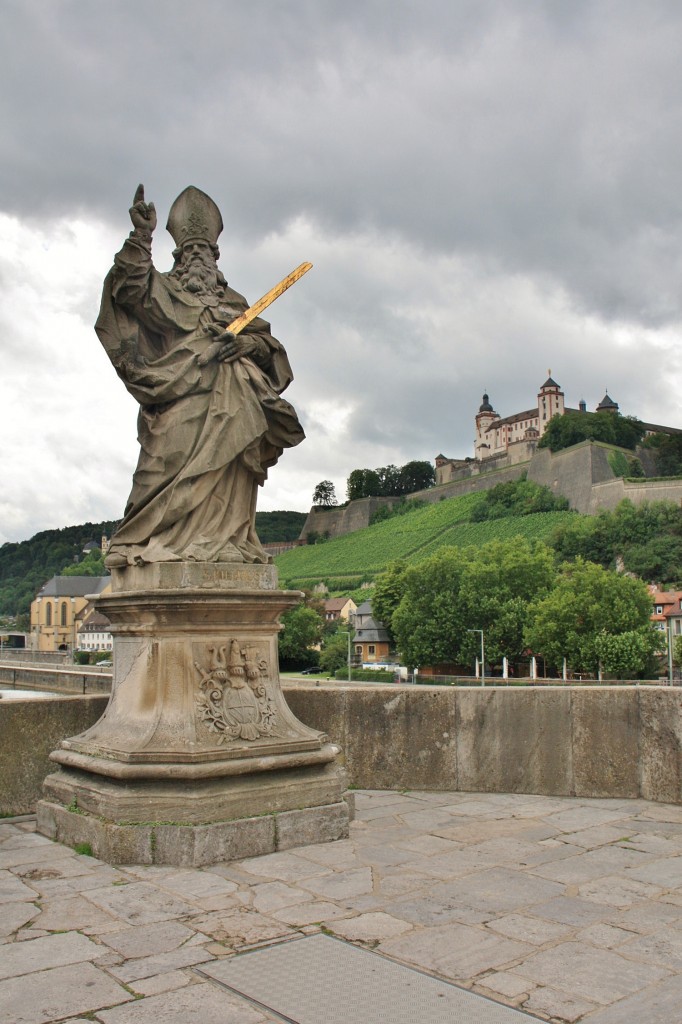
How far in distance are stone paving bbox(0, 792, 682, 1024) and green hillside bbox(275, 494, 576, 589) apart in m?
81.0

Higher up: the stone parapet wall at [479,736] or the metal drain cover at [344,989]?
the stone parapet wall at [479,736]

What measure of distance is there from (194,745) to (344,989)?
6.24 ft

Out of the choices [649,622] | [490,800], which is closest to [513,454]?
[649,622]

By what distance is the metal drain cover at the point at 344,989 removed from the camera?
2.52m

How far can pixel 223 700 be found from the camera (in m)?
4.64

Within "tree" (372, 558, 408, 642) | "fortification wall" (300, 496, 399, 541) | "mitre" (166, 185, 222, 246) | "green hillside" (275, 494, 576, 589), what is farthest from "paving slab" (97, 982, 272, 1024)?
"fortification wall" (300, 496, 399, 541)

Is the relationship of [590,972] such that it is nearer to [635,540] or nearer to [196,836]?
[196,836]

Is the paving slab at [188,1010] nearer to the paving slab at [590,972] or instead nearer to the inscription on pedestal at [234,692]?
the paving slab at [590,972]

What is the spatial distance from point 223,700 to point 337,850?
981 millimetres

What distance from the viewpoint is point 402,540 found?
103 m

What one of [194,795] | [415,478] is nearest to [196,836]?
[194,795]

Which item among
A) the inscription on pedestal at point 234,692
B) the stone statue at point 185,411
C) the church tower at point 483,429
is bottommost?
the inscription on pedestal at point 234,692

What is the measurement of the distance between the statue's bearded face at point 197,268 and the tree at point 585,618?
43.9m

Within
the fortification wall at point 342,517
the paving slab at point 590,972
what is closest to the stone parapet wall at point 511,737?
the paving slab at point 590,972
